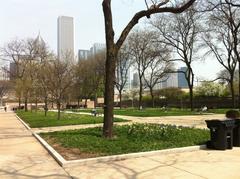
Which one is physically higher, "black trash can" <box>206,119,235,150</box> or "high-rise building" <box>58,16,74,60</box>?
"high-rise building" <box>58,16,74,60</box>

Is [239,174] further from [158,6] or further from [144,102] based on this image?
[144,102]

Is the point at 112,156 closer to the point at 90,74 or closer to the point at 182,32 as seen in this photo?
the point at 182,32

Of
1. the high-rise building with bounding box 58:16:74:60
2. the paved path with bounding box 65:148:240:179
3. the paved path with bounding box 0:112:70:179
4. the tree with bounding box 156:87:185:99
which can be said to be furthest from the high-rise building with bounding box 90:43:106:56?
the paved path with bounding box 65:148:240:179

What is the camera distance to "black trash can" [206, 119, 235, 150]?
39.1ft

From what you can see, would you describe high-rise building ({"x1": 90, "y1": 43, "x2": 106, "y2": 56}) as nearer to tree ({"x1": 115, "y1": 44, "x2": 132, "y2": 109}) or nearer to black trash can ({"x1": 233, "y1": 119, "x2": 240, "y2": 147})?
tree ({"x1": 115, "y1": 44, "x2": 132, "y2": 109})

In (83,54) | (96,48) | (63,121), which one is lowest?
(63,121)

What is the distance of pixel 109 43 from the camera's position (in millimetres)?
14789

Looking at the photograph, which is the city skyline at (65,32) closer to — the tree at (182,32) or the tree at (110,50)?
the tree at (182,32)

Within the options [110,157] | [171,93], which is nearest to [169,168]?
[110,157]

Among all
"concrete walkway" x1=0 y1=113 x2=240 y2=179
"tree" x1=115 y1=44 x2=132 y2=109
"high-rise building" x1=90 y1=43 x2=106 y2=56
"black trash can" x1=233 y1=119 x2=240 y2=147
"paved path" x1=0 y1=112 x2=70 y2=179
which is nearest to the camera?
"concrete walkway" x1=0 y1=113 x2=240 y2=179

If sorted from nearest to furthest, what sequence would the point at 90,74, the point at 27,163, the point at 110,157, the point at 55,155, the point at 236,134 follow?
the point at 110,157, the point at 27,163, the point at 55,155, the point at 236,134, the point at 90,74

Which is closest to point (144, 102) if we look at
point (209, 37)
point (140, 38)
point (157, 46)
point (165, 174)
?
point (140, 38)

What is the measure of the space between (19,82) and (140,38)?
788 inches

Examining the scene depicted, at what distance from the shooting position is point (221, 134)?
38.9ft
